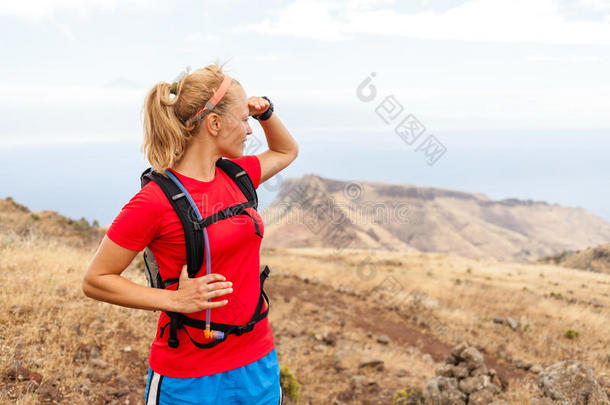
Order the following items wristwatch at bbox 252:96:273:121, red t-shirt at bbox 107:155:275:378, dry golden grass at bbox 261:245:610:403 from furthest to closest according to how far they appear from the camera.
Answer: dry golden grass at bbox 261:245:610:403
wristwatch at bbox 252:96:273:121
red t-shirt at bbox 107:155:275:378

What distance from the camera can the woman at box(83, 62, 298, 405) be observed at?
6.69 ft

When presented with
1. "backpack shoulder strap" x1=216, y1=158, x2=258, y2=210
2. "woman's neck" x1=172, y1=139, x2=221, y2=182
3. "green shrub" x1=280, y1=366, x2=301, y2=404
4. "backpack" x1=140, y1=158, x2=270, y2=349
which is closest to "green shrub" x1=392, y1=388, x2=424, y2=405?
"green shrub" x1=280, y1=366, x2=301, y2=404

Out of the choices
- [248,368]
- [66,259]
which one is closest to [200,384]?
[248,368]

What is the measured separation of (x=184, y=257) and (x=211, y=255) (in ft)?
0.44

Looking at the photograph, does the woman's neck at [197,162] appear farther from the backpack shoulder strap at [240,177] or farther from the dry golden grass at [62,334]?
the dry golden grass at [62,334]

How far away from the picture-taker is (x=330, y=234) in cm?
7156

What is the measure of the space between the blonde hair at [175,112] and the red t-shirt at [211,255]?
0.13 m

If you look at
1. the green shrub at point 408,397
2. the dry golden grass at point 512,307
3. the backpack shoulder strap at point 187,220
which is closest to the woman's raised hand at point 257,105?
the backpack shoulder strap at point 187,220

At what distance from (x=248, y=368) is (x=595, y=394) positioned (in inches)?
209

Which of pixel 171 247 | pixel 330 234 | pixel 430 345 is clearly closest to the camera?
pixel 171 247

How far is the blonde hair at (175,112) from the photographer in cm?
214

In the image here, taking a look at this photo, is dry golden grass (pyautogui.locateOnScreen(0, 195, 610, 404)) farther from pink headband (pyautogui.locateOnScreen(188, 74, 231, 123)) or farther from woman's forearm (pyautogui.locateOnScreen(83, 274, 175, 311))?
pink headband (pyautogui.locateOnScreen(188, 74, 231, 123))

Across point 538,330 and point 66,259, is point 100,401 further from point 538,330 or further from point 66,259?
point 538,330

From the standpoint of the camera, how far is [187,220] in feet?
6.73
